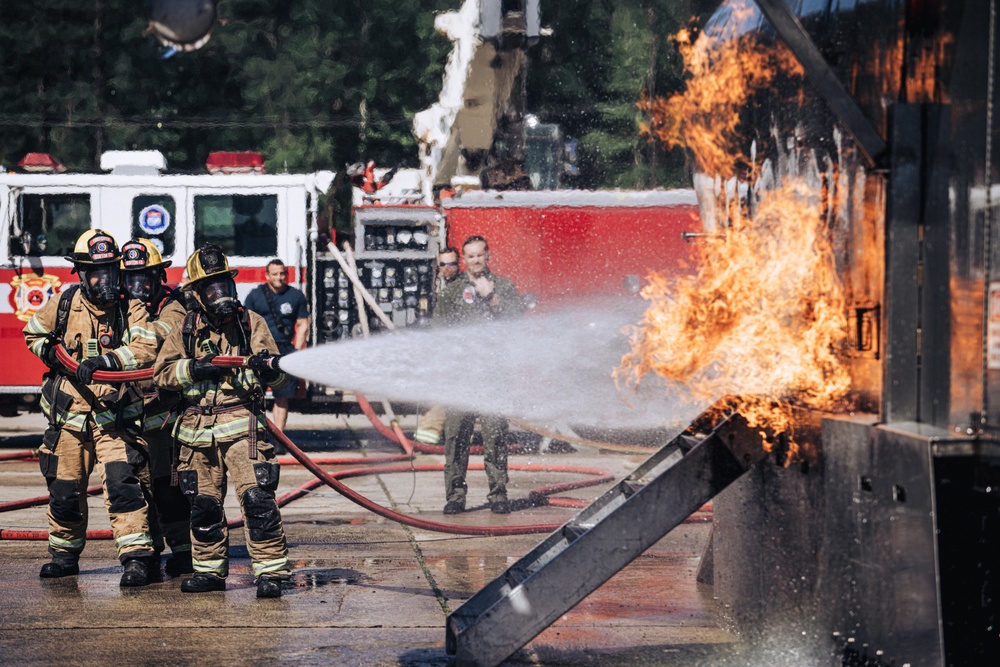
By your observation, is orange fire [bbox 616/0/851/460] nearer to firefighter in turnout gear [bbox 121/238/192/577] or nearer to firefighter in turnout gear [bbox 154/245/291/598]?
firefighter in turnout gear [bbox 154/245/291/598]

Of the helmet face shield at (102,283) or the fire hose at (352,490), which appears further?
the helmet face shield at (102,283)

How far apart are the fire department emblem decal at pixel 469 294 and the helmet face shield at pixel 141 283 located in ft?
7.67

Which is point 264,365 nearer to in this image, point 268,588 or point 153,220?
point 268,588

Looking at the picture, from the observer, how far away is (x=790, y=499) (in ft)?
15.7

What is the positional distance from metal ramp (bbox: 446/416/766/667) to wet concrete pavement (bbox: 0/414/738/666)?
497 mm

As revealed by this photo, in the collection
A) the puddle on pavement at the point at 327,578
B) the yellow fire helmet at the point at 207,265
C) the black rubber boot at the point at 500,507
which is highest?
the yellow fire helmet at the point at 207,265

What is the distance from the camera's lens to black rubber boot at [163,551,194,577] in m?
6.87

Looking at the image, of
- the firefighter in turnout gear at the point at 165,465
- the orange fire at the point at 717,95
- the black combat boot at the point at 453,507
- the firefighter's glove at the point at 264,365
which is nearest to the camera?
the orange fire at the point at 717,95

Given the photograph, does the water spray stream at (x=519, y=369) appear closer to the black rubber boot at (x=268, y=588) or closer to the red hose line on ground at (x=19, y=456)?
the black rubber boot at (x=268, y=588)

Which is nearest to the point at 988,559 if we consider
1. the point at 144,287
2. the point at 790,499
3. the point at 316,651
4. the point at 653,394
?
the point at 790,499

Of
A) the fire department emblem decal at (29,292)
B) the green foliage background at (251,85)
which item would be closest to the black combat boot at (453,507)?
the fire department emblem decal at (29,292)

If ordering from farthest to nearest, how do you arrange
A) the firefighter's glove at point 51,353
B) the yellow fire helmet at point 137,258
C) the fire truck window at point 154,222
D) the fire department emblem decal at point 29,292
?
1. the fire truck window at point 154,222
2. the fire department emblem decal at point 29,292
3. the yellow fire helmet at point 137,258
4. the firefighter's glove at point 51,353

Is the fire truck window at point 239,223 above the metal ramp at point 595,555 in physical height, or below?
above

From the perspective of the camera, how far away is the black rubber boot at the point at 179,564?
22.5 feet
